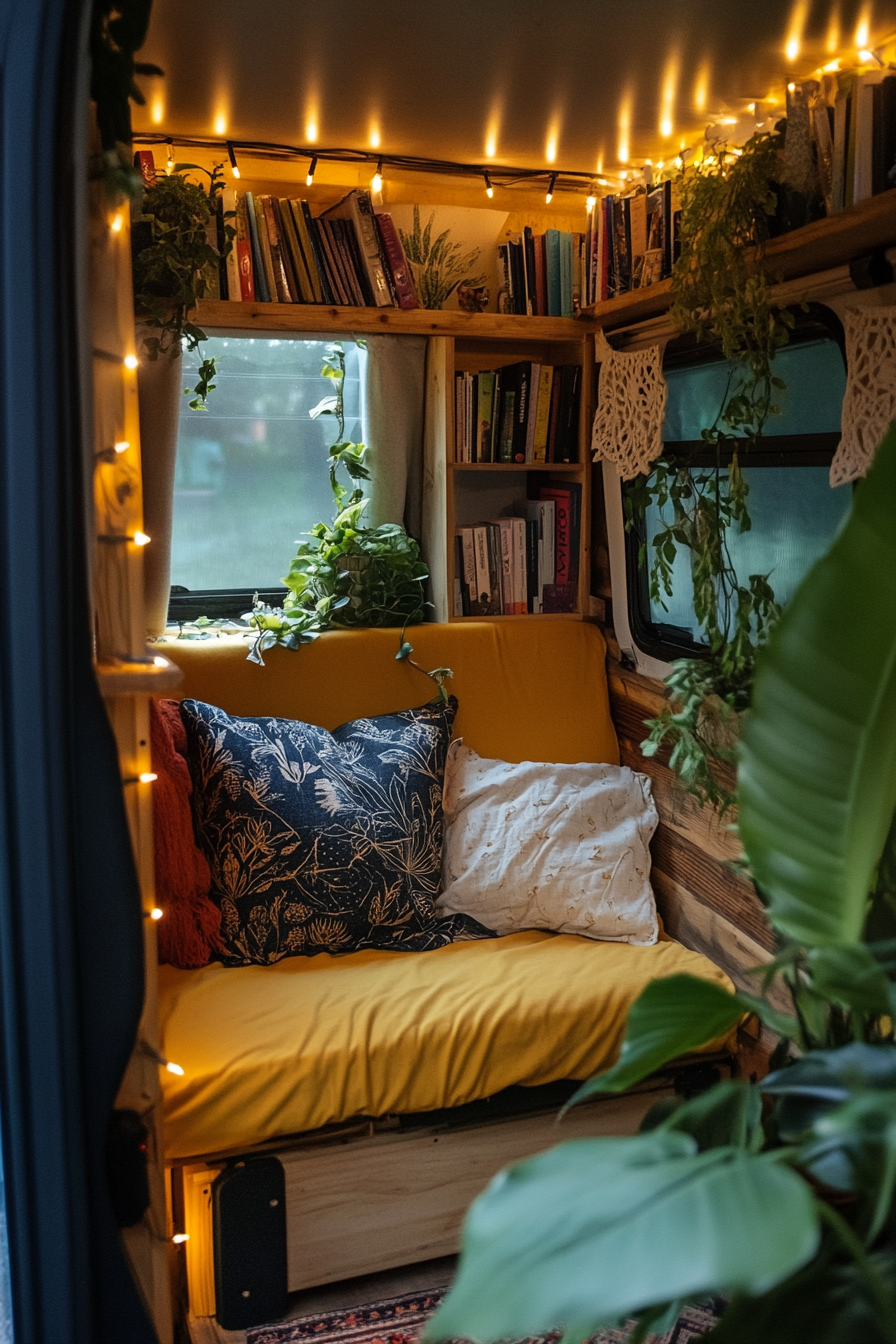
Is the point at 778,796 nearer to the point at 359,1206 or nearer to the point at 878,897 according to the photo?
the point at 878,897

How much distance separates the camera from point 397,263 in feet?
9.00

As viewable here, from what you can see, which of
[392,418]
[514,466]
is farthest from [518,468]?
[392,418]

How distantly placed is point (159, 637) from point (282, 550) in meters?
0.50

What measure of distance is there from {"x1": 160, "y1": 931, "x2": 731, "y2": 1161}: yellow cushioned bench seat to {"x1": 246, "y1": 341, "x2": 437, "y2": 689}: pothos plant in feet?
2.79

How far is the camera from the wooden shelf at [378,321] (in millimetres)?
2605

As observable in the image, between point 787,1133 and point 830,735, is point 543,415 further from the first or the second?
point 787,1133

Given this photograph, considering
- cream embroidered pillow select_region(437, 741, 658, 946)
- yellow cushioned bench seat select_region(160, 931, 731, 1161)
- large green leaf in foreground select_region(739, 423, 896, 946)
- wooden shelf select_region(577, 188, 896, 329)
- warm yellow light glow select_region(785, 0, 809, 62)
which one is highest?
warm yellow light glow select_region(785, 0, 809, 62)

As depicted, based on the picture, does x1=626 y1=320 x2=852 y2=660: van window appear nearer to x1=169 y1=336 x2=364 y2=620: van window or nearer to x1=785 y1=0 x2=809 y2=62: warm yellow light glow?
x1=785 y1=0 x2=809 y2=62: warm yellow light glow

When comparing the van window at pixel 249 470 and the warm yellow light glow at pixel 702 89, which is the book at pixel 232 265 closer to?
the van window at pixel 249 470

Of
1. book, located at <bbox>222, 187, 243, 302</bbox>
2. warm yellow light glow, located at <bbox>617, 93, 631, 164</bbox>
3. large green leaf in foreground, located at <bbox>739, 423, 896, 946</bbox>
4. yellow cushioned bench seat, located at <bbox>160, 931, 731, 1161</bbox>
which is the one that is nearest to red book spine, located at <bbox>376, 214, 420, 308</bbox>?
book, located at <bbox>222, 187, 243, 302</bbox>

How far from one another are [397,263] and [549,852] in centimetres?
153

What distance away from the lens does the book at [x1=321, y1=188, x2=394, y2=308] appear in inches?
106

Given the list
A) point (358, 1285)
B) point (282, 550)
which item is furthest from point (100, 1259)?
point (282, 550)

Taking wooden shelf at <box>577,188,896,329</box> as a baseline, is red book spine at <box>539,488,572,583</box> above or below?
below
